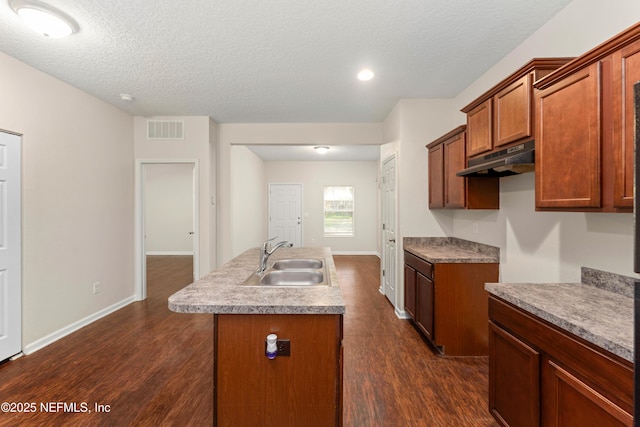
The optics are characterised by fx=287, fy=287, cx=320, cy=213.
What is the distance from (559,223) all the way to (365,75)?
2092 mm

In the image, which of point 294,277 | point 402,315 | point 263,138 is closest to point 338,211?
point 263,138

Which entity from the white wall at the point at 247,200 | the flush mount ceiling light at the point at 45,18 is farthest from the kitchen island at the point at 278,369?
the white wall at the point at 247,200

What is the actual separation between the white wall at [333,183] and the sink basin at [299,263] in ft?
18.9

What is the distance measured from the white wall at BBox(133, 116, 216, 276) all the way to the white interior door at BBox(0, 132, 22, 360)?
5.37 ft

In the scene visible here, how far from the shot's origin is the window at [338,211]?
8344 mm

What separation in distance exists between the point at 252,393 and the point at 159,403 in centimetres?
114

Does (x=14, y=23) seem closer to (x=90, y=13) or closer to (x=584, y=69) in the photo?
(x=90, y=13)

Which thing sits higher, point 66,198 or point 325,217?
point 66,198

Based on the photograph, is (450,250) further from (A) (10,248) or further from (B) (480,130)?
(A) (10,248)

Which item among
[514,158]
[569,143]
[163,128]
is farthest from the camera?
[163,128]

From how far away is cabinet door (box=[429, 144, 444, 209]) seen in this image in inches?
124

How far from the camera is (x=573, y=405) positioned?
1191 millimetres

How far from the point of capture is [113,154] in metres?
3.84

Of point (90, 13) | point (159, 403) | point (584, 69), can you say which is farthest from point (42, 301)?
point (584, 69)
